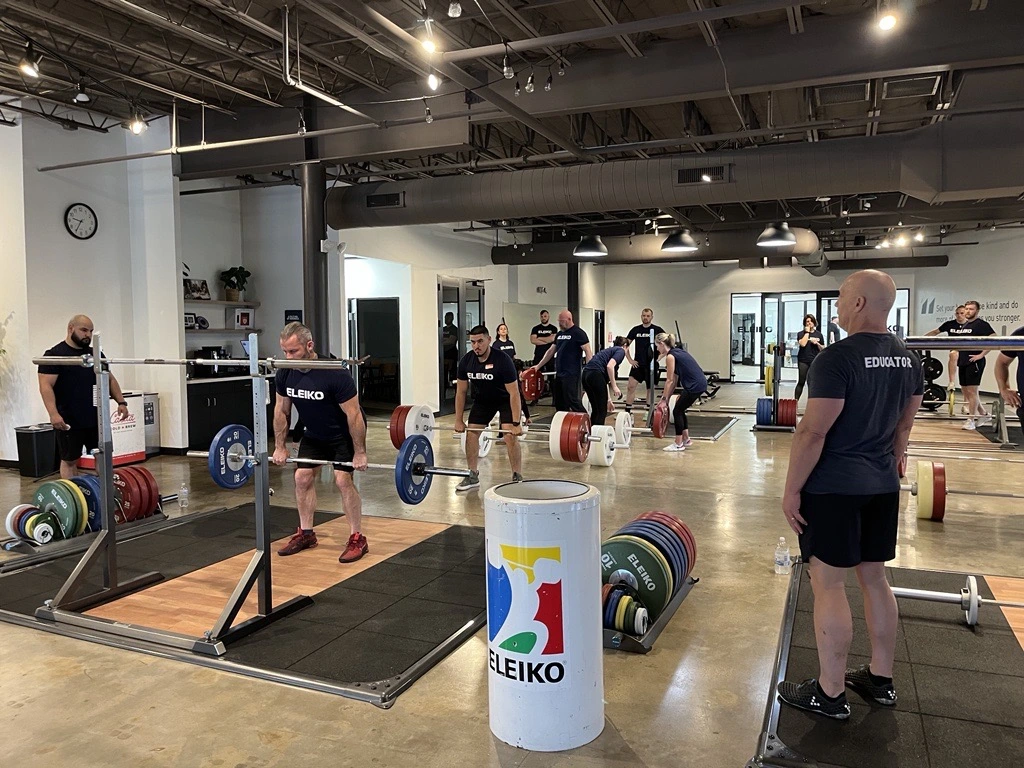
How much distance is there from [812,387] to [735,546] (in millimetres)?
2600

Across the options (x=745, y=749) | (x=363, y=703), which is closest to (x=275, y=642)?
(x=363, y=703)

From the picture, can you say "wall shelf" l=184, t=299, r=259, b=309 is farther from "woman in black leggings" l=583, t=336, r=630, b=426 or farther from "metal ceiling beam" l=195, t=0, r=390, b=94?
"woman in black leggings" l=583, t=336, r=630, b=426

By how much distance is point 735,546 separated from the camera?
4.82 meters

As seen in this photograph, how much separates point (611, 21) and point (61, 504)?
16.1 feet

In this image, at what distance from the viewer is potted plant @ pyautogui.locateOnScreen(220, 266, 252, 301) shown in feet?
31.0

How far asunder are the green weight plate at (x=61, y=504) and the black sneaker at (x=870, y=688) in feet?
15.3

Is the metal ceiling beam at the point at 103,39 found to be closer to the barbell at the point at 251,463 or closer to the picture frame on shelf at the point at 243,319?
the barbell at the point at 251,463

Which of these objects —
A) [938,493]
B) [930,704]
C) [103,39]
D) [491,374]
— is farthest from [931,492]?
[103,39]

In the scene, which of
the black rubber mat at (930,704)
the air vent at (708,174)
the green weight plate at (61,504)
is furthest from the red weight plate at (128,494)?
the air vent at (708,174)

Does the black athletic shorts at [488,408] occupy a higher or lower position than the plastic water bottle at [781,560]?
higher

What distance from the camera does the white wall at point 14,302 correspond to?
23.7 feet

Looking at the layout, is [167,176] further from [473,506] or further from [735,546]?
[735,546]

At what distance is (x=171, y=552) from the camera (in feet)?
15.6

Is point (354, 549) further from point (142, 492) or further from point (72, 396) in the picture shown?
point (72, 396)
